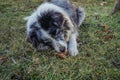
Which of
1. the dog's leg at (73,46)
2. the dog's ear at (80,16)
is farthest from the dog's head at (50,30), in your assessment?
the dog's ear at (80,16)

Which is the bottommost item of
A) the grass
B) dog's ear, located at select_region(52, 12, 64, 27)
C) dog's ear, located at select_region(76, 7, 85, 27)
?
the grass

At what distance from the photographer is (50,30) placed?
173 inches

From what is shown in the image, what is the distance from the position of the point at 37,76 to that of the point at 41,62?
1.32ft

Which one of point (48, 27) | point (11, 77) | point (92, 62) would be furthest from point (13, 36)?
point (92, 62)

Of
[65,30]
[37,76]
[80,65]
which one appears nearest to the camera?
[37,76]

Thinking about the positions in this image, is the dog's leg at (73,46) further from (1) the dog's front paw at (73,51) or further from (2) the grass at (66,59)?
(2) the grass at (66,59)

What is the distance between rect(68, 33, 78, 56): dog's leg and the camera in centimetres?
451

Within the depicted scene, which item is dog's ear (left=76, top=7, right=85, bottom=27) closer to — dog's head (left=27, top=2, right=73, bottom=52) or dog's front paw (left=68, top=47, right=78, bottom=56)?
dog's head (left=27, top=2, right=73, bottom=52)

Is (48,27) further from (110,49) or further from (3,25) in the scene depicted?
(3,25)

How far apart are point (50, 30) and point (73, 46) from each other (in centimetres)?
59

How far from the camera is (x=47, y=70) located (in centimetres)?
398

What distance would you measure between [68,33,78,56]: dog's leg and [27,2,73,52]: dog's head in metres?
0.12

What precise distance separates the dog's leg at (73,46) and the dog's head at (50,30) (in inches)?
4.7

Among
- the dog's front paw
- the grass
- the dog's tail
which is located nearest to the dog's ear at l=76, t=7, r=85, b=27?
the dog's tail
